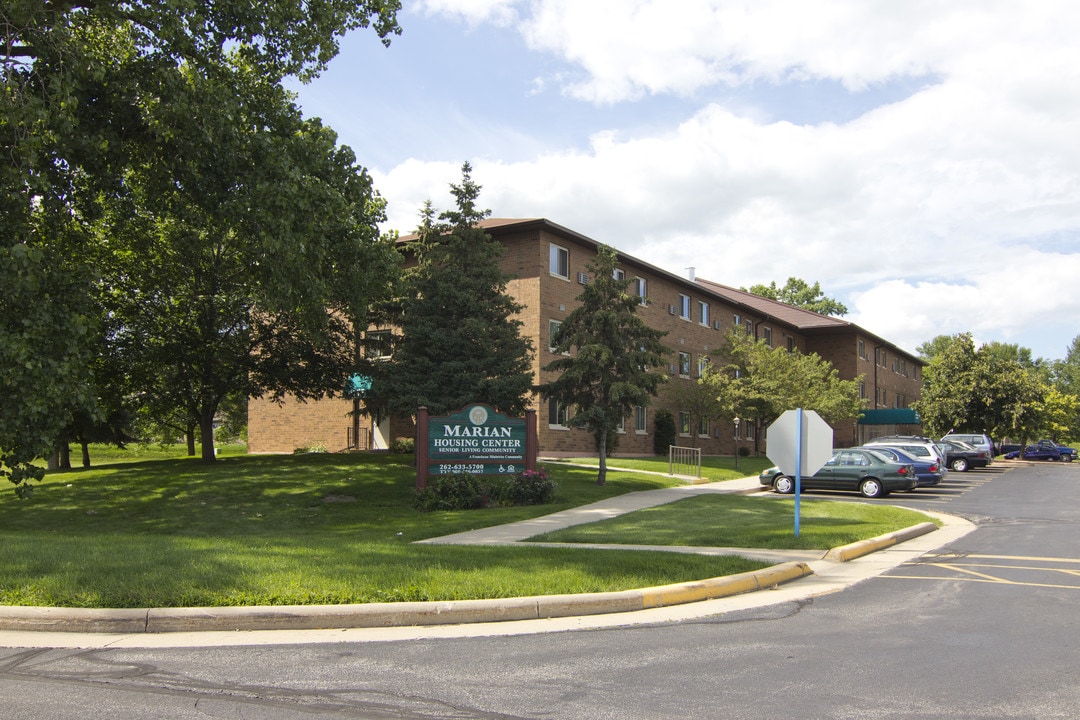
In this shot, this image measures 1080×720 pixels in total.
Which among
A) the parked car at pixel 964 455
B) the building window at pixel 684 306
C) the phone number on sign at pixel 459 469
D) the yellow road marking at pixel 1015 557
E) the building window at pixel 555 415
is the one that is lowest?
the parked car at pixel 964 455

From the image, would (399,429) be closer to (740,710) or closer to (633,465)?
(633,465)

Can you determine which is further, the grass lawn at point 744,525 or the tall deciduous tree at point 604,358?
the tall deciduous tree at point 604,358

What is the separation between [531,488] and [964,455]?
26.8 meters

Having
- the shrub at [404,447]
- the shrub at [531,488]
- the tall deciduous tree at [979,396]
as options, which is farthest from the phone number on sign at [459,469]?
the tall deciduous tree at [979,396]

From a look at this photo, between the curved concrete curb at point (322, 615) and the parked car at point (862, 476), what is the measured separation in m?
16.6

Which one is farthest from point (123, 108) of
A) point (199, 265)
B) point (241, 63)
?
point (199, 265)

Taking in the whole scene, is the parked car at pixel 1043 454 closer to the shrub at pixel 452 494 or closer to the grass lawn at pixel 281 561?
the grass lawn at pixel 281 561

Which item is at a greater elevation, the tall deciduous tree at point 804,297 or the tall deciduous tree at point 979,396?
the tall deciduous tree at point 804,297

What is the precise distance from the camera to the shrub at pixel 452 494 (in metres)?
18.0

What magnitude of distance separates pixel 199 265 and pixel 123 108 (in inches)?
373

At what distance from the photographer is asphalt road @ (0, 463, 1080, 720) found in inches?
195

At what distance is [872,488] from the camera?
2308cm

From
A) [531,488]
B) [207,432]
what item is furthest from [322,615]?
[207,432]

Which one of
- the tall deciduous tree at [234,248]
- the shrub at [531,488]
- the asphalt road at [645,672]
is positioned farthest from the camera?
the shrub at [531,488]
